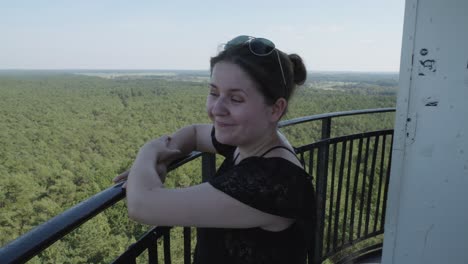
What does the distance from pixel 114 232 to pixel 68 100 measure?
51.3 m

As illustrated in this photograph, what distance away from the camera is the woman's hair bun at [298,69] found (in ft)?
4.23

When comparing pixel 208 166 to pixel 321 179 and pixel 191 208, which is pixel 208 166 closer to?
pixel 191 208

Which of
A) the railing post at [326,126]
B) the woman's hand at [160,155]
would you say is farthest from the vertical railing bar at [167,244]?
the railing post at [326,126]

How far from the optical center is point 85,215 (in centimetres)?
85

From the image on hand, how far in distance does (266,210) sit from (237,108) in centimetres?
33

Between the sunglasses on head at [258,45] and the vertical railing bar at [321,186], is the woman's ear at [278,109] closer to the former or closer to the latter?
the sunglasses on head at [258,45]

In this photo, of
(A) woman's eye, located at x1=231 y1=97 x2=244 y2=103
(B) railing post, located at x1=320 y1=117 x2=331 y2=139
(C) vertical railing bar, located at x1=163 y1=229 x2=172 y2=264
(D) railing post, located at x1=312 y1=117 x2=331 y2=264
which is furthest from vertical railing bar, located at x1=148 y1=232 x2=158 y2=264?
(B) railing post, located at x1=320 y1=117 x2=331 y2=139

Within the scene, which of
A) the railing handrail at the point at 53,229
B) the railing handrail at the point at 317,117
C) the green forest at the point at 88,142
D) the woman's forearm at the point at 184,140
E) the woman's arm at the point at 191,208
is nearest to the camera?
the railing handrail at the point at 53,229

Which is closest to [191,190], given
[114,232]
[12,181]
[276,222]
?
[276,222]

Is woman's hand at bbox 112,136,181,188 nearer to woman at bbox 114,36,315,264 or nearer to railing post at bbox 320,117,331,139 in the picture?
woman at bbox 114,36,315,264

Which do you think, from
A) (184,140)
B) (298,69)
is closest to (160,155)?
(184,140)

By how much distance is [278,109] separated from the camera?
46.4 inches

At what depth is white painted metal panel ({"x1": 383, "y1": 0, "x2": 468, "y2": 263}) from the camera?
179 centimetres

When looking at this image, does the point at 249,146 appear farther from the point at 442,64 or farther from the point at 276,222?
the point at 442,64
